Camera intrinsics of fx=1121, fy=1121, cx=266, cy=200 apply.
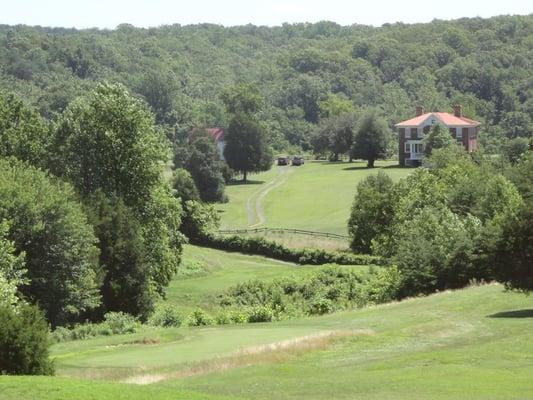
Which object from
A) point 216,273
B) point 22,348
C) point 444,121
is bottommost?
point 216,273

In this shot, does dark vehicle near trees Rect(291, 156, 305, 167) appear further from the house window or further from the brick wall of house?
the house window

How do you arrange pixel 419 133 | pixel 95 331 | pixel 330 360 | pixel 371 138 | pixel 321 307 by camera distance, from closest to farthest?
pixel 330 360, pixel 95 331, pixel 321 307, pixel 371 138, pixel 419 133

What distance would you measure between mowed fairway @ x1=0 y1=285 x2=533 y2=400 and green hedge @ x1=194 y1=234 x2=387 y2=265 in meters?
39.0

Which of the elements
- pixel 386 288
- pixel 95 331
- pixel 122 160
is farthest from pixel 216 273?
pixel 95 331

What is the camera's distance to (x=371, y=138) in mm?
148875

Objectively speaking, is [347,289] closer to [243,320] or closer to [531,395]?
[243,320]

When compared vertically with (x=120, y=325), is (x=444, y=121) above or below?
above

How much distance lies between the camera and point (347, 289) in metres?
68.9

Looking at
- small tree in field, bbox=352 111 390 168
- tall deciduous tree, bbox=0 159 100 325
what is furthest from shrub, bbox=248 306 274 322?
small tree in field, bbox=352 111 390 168

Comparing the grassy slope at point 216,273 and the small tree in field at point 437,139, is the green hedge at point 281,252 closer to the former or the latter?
the grassy slope at point 216,273

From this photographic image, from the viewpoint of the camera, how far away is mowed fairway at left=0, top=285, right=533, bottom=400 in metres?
26.6

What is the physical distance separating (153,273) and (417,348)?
32623mm

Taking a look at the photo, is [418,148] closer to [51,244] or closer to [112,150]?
[112,150]

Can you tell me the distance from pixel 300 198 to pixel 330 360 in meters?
94.8
